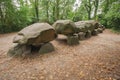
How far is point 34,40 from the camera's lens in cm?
510

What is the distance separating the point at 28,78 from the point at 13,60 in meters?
1.60

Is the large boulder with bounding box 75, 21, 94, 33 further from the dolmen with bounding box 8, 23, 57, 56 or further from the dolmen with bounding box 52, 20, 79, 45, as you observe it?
the dolmen with bounding box 8, 23, 57, 56

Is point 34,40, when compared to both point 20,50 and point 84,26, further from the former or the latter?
point 84,26

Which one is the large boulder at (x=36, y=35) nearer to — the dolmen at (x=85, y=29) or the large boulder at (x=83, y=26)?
the dolmen at (x=85, y=29)

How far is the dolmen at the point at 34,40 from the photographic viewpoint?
5.07m

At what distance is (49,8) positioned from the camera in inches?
742

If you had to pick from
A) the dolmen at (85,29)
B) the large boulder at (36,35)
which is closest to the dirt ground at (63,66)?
the large boulder at (36,35)

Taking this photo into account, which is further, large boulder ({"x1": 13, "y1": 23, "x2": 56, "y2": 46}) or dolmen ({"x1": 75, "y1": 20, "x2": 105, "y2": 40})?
dolmen ({"x1": 75, "y1": 20, "x2": 105, "y2": 40})

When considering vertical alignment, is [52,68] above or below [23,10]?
below

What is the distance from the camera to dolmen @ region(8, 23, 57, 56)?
5.07 meters

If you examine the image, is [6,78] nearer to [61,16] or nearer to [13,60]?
[13,60]

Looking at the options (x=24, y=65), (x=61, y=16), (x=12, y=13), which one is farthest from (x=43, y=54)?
(x=61, y=16)

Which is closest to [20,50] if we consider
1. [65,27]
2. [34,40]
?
[34,40]

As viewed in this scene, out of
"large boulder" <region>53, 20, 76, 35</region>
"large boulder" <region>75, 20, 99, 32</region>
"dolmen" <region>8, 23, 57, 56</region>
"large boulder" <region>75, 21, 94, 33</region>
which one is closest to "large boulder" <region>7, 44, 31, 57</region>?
"dolmen" <region>8, 23, 57, 56</region>
